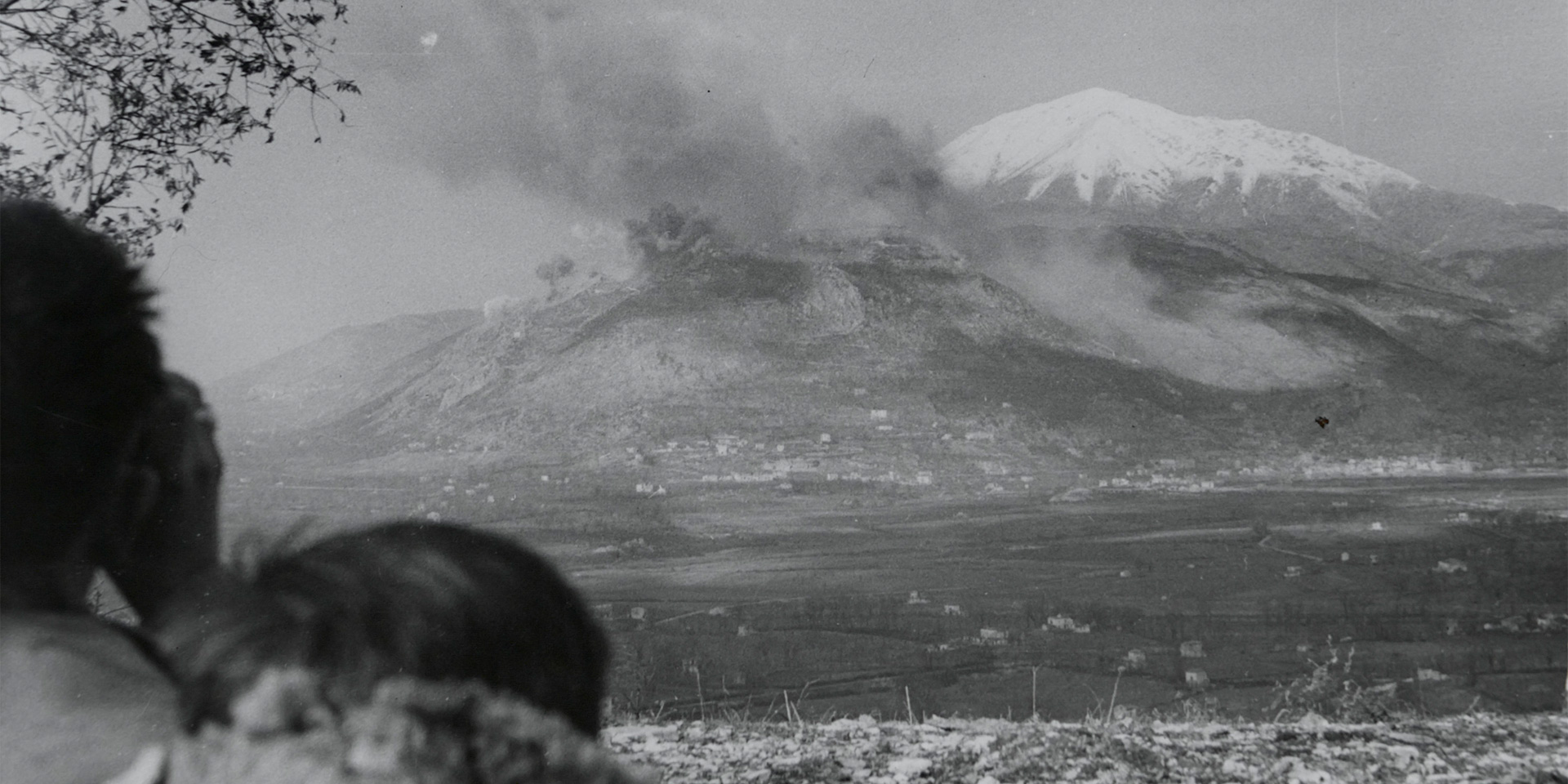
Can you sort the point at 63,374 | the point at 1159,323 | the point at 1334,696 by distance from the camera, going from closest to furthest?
1. the point at 63,374
2. the point at 1334,696
3. the point at 1159,323

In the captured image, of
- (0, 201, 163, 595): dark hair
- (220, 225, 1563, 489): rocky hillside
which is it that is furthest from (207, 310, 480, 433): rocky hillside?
(0, 201, 163, 595): dark hair

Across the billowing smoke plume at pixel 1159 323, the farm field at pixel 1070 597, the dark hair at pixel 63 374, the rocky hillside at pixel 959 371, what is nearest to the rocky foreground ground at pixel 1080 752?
the farm field at pixel 1070 597

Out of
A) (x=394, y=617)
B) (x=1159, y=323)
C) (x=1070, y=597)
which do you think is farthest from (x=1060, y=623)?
(x=394, y=617)

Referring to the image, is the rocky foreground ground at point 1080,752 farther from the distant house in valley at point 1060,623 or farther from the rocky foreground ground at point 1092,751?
the distant house in valley at point 1060,623

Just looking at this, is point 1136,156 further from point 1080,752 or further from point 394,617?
point 394,617

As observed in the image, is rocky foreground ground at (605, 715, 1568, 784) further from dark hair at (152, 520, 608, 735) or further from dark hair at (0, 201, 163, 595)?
dark hair at (0, 201, 163, 595)
